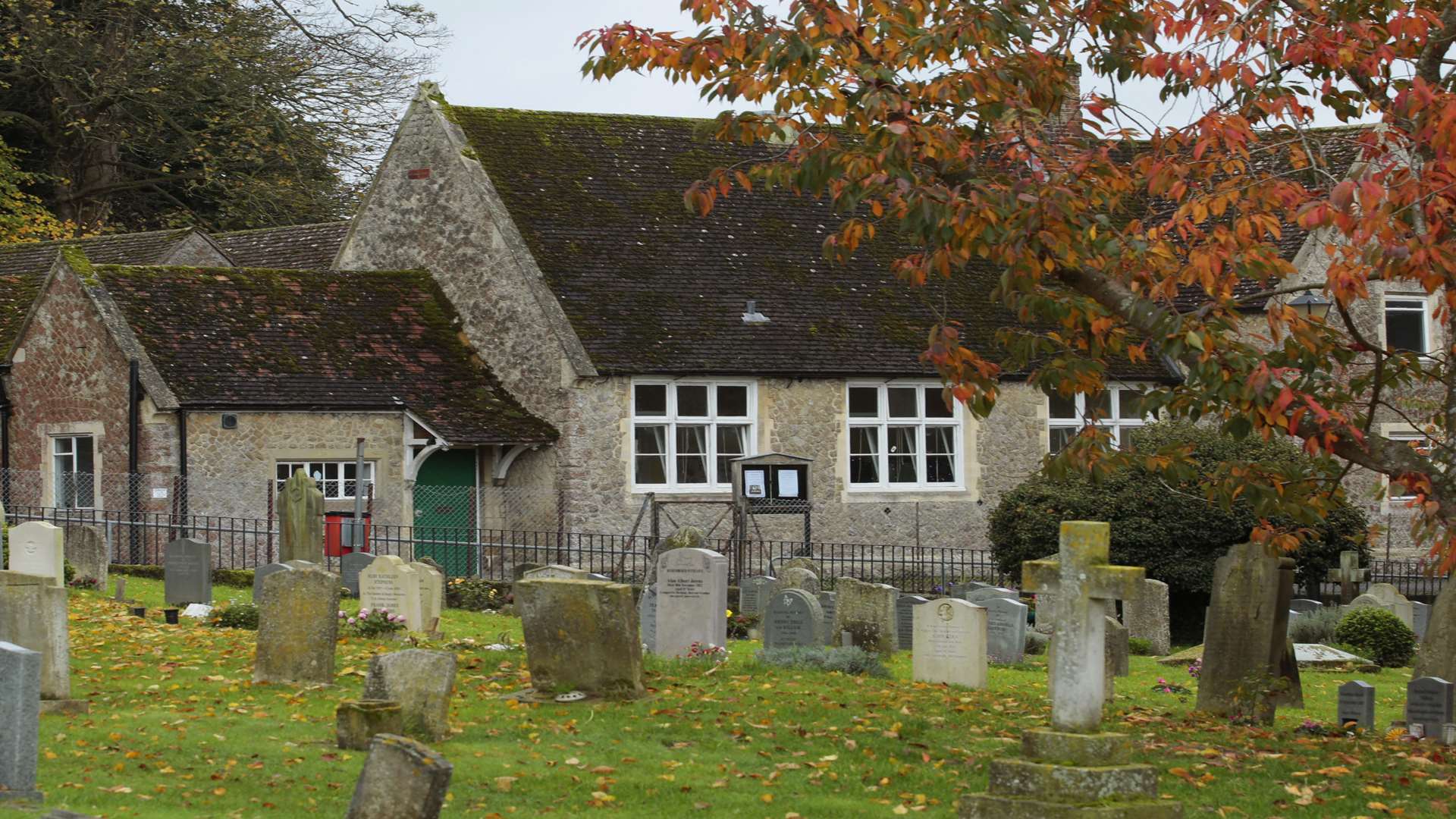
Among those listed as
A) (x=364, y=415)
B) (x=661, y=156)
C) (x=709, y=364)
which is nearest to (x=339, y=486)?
(x=364, y=415)

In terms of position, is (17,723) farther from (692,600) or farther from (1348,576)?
(1348,576)

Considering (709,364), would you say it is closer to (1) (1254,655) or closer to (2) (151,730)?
(1) (1254,655)

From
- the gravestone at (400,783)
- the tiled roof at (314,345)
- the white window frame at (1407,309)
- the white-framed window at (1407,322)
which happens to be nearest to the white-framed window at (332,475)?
the tiled roof at (314,345)

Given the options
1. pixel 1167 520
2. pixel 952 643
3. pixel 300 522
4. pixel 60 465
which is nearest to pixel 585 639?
pixel 952 643

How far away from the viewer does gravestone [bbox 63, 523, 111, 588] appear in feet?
75.4

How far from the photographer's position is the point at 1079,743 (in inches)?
376

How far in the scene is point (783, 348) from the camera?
29.8 m

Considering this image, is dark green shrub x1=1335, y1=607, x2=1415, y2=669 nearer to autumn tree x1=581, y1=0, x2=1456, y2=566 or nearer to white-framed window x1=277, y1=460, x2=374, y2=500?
autumn tree x1=581, y1=0, x2=1456, y2=566

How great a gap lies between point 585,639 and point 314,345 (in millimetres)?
15733

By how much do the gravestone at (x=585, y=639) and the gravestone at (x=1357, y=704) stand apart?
5.20 m

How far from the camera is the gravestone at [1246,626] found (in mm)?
15008

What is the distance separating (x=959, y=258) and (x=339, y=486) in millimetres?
17272

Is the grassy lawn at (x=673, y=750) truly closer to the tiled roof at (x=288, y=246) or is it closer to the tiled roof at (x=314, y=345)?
the tiled roof at (x=314, y=345)

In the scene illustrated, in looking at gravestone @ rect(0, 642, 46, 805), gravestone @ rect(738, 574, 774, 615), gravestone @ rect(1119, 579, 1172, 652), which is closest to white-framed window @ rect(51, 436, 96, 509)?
gravestone @ rect(738, 574, 774, 615)
